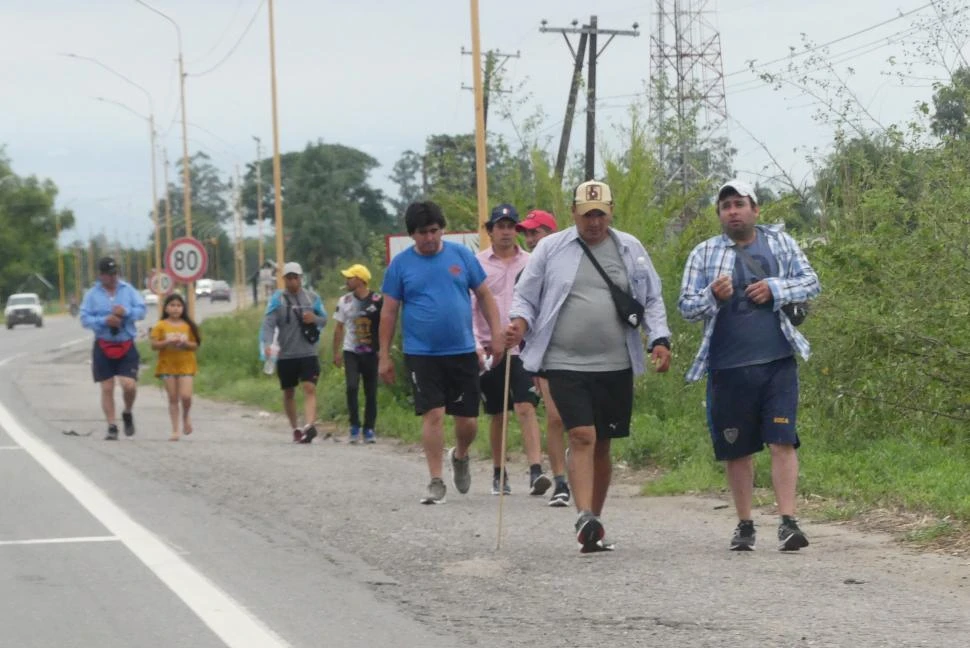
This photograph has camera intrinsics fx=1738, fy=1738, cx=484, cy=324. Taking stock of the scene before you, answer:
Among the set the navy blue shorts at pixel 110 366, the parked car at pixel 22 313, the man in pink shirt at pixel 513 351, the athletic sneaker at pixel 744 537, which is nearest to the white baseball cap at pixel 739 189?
the athletic sneaker at pixel 744 537

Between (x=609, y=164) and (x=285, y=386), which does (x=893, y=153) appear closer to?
(x=609, y=164)

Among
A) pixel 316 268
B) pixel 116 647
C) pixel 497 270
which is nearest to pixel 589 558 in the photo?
pixel 116 647

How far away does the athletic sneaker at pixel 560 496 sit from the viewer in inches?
429

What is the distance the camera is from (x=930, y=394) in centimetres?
1162

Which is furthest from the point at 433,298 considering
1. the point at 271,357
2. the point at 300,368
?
the point at 300,368

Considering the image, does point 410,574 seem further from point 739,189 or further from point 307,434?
point 307,434

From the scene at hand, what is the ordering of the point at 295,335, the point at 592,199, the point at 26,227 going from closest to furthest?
the point at 592,199 < the point at 295,335 < the point at 26,227

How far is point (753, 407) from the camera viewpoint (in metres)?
8.62

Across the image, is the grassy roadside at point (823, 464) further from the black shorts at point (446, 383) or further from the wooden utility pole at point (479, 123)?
the wooden utility pole at point (479, 123)

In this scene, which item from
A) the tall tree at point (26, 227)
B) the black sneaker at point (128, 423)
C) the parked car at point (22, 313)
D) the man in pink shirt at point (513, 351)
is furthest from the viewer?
the tall tree at point (26, 227)

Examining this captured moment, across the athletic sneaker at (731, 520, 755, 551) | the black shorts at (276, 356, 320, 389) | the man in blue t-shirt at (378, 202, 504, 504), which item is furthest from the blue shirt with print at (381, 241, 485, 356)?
the black shorts at (276, 356, 320, 389)

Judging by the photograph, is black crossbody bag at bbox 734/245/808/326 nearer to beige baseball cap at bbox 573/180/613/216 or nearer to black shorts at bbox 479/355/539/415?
beige baseball cap at bbox 573/180/613/216

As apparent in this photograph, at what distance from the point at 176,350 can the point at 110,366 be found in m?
0.70

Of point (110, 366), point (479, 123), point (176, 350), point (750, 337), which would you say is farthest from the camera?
point (479, 123)
